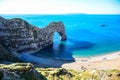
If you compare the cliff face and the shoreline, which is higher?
the cliff face

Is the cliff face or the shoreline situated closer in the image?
the shoreline

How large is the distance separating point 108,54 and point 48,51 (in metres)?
21.1

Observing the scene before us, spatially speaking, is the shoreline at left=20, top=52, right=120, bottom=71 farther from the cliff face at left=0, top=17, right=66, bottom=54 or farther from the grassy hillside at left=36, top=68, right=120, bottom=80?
the grassy hillside at left=36, top=68, right=120, bottom=80

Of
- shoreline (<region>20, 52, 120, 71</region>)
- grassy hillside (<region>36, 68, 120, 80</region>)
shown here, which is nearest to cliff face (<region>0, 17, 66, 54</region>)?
shoreline (<region>20, 52, 120, 71</region>)

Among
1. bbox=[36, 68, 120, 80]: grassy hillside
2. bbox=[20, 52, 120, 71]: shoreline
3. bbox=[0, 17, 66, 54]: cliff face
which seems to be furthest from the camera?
bbox=[0, 17, 66, 54]: cliff face

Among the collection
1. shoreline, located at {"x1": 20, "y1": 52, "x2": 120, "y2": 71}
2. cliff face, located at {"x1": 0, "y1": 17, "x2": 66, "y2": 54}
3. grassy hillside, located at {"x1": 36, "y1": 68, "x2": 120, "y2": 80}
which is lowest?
shoreline, located at {"x1": 20, "y1": 52, "x2": 120, "y2": 71}

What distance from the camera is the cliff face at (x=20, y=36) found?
219 feet

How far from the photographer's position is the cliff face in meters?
66.8

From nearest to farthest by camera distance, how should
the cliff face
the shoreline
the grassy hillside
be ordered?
1. the grassy hillside
2. the shoreline
3. the cliff face

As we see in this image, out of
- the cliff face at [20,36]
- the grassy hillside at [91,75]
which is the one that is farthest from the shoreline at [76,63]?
the grassy hillside at [91,75]

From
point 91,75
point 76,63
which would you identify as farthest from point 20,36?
point 91,75

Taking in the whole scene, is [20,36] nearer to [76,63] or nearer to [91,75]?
[76,63]

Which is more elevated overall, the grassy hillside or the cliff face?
the grassy hillside

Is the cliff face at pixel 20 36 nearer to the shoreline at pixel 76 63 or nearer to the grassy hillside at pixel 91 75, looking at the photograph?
the shoreline at pixel 76 63
